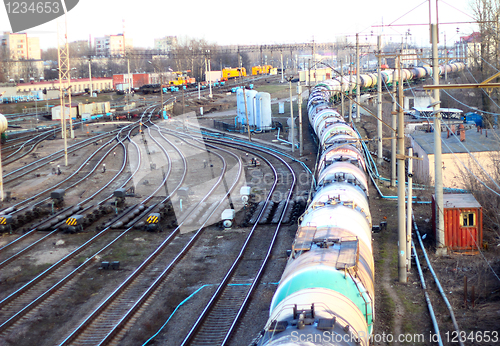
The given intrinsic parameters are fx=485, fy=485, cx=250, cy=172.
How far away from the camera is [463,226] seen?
14727 mm

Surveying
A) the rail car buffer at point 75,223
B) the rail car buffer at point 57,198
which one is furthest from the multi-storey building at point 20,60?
the rail car buffer at point 75,223

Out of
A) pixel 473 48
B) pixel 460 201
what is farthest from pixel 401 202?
pixel 473 48

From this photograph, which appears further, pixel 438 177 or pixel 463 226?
pixel 463 226

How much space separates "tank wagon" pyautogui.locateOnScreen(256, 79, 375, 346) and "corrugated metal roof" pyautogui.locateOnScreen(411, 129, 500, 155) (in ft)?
41.1

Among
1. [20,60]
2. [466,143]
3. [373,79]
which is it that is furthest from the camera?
[20,60]

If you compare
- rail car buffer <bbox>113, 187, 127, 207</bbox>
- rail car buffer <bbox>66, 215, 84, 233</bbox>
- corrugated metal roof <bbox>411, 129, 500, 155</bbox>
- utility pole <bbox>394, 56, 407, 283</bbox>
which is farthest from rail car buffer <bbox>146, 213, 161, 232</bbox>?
corrugated metal roof <bbox>411, 129, 500, 155</bbox>

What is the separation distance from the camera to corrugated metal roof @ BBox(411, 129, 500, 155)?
2373cm

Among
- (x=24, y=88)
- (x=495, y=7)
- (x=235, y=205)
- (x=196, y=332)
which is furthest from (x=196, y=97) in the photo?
(x=196, y=332)

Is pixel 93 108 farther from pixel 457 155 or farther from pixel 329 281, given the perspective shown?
pixel 329 281

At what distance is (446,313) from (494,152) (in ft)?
47.9

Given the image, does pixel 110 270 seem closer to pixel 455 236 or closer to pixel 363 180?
pixel 363 180

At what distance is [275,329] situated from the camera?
6.91m

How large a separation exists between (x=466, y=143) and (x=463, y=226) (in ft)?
39.4

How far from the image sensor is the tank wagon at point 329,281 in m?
6.81
